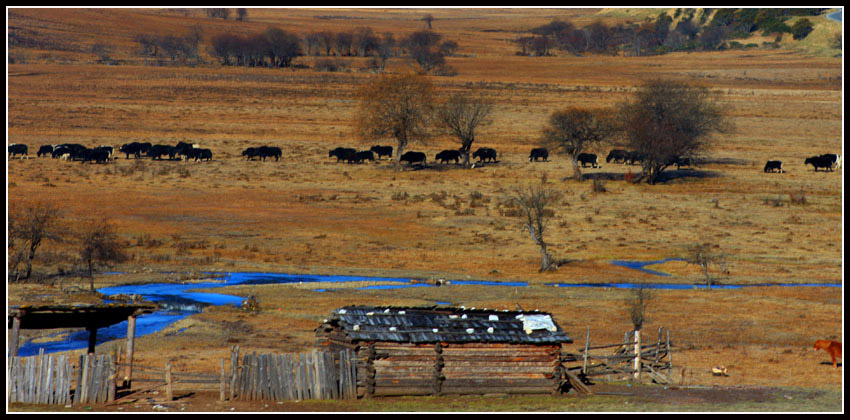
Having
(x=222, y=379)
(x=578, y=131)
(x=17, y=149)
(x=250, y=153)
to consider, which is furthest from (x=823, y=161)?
(x=222, y=379)

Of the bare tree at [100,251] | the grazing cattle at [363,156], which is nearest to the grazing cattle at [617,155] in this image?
the grazing cattle at [363,156]

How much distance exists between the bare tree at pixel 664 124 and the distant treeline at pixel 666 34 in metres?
94.3

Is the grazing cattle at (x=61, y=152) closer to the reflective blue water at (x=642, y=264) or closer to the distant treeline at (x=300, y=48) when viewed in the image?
the reflective blue water at (x=642, y=264)

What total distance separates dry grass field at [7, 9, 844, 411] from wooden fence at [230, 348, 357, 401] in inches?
40.6

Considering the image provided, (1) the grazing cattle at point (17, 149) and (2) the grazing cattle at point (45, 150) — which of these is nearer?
(1) the grazing cattle at point (17, 149)

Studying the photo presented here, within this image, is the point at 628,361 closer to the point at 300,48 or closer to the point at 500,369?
the point at 500,369

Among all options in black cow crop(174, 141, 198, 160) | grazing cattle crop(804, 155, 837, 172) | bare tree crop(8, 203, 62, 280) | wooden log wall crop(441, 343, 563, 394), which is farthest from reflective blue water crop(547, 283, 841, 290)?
black cow crop(174, 141, 198, 160)

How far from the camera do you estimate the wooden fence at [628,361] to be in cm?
2370

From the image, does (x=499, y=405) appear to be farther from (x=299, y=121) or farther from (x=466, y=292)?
(x=299, y=121)

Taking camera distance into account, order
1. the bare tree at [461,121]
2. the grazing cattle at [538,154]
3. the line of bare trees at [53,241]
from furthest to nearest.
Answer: the grazing cattle at [538,154] → the bare tree at [461,121] → the line of bare trees at [53,241]

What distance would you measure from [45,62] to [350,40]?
48.9 meters

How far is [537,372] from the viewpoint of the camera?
21844 millimetres

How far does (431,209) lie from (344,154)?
1875cm

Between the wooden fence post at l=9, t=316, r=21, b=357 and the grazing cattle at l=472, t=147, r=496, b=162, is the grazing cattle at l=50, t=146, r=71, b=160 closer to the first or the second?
the grazing cattle at l=472, t=147, r=496, b=162
